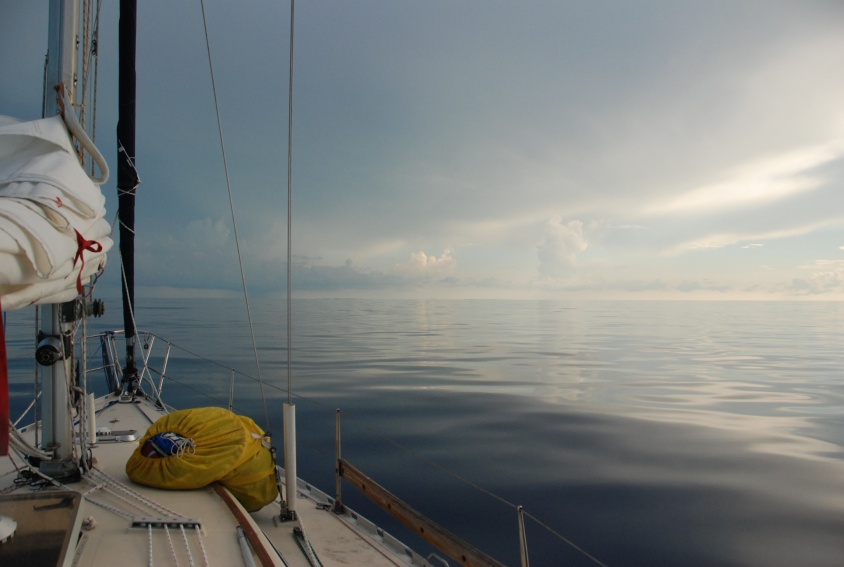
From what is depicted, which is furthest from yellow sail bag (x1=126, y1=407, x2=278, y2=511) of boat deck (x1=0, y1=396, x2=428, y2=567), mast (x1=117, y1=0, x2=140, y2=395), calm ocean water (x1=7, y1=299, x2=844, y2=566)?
mast (x1=117, y1=0, x2=140, y2=395)

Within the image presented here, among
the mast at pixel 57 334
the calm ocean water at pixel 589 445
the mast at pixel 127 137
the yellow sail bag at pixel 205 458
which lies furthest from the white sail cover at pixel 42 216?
the mast at pixel 127 137

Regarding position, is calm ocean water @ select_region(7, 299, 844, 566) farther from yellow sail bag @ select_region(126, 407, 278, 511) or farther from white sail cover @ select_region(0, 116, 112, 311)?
white sail cover @ select_region(0, 116, 112, 311)

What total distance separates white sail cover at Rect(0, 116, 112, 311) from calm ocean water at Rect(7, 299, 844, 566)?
213 centimetres

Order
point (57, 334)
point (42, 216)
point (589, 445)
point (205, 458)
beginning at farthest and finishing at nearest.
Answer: point (589, 445) → point (205, 458) → point (57, 334) → point (42, 216)

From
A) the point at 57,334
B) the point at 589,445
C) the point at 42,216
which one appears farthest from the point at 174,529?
the point at 589,445

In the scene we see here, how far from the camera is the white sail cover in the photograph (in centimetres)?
168

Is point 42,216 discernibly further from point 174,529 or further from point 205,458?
point 205,458

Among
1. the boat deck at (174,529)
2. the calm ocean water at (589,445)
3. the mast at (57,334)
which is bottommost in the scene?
the calm ocean water at (589,445)

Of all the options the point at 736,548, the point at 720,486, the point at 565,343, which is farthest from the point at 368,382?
the point at 565,343

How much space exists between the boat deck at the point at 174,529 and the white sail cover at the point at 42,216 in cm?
106

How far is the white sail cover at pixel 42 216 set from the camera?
1.68m

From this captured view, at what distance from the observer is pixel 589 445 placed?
7.27 meters

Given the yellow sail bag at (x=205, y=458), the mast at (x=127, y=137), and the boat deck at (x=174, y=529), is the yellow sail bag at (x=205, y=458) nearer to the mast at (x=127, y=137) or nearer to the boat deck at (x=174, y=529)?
the boat deck at (x=174, y=529)

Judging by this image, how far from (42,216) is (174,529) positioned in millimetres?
1820
